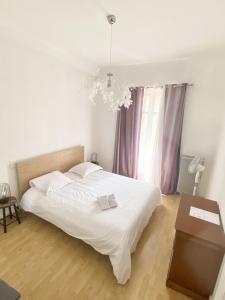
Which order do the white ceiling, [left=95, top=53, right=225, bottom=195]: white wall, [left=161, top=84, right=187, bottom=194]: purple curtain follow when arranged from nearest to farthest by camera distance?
the white ceiling < [left=95, top=53, right=225, bottom=195]: white wall < [left=161, top=84, right=187, bottom=194]: purple curtain

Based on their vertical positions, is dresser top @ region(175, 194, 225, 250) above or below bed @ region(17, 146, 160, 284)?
above

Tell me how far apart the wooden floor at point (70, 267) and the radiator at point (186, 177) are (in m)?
1.05

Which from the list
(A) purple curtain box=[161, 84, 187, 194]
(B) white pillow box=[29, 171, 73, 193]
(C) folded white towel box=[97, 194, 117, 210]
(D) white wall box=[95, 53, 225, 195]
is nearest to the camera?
(C) folded white towel box=[97, 194, 117, 210]

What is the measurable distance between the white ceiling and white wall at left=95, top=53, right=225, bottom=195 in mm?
334

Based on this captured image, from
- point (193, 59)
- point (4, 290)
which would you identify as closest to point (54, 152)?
point (4, 290)

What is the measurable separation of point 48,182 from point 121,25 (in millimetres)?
2398

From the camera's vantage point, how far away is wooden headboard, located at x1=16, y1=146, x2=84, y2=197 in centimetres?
261

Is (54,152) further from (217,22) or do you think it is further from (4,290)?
(217,22)

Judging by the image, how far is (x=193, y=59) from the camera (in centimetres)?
305

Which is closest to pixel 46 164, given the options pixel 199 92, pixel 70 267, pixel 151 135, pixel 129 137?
pixel 70 267

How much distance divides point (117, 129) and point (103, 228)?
96.6 inches

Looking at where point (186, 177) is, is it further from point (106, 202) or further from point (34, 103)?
point (34, 103)

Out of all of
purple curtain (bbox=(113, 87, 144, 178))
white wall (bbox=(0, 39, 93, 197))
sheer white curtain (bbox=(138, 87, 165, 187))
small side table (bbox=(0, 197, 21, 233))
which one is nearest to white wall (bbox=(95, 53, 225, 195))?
sheer white curtain (bbox=(138, 87, 165, 187))

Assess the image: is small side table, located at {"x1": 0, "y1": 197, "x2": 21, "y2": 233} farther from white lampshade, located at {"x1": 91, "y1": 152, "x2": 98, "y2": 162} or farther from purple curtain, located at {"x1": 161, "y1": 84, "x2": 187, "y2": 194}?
purple curtain, located at {"x1": 161, "y1": 84, "x2": 187, "y2": 194}
